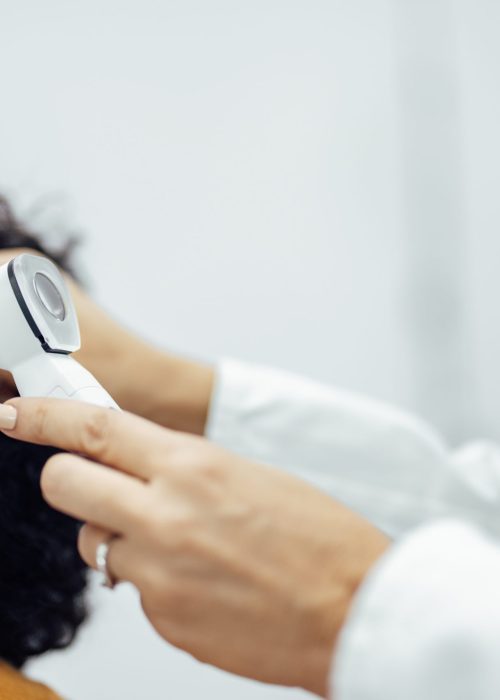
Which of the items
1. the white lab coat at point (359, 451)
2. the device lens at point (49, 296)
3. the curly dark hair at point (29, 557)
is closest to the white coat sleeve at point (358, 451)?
the white lab coat at point (359, 451)

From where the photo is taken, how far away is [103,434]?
0.36 m

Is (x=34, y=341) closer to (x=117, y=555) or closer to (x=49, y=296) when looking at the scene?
(x=49, y=296)

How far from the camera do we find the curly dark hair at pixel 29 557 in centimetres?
65

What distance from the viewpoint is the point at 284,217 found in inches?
46.4

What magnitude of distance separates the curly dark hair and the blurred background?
0.46 feet

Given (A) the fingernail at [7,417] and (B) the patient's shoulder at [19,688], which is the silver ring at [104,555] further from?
(B) the patient's shoulder at [19,688]

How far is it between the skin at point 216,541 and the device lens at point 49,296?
13 cm

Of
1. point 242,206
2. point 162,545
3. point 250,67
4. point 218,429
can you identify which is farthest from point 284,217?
point 162,545

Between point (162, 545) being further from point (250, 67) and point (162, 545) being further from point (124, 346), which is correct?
point (250, 67)

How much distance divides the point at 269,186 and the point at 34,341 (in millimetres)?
772

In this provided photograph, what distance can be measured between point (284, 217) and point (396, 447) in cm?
54

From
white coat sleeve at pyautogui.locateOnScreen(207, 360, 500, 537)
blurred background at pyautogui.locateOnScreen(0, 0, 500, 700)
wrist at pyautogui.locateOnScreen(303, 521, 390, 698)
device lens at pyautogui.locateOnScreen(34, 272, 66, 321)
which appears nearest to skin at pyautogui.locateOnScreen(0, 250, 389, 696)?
wrist at pyautogui.locateOnScreen(303, 521, 390, 698)

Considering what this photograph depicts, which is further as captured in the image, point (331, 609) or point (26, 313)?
point (26, 313)

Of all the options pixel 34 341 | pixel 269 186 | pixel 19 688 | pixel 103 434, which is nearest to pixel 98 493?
pixel 103 434
